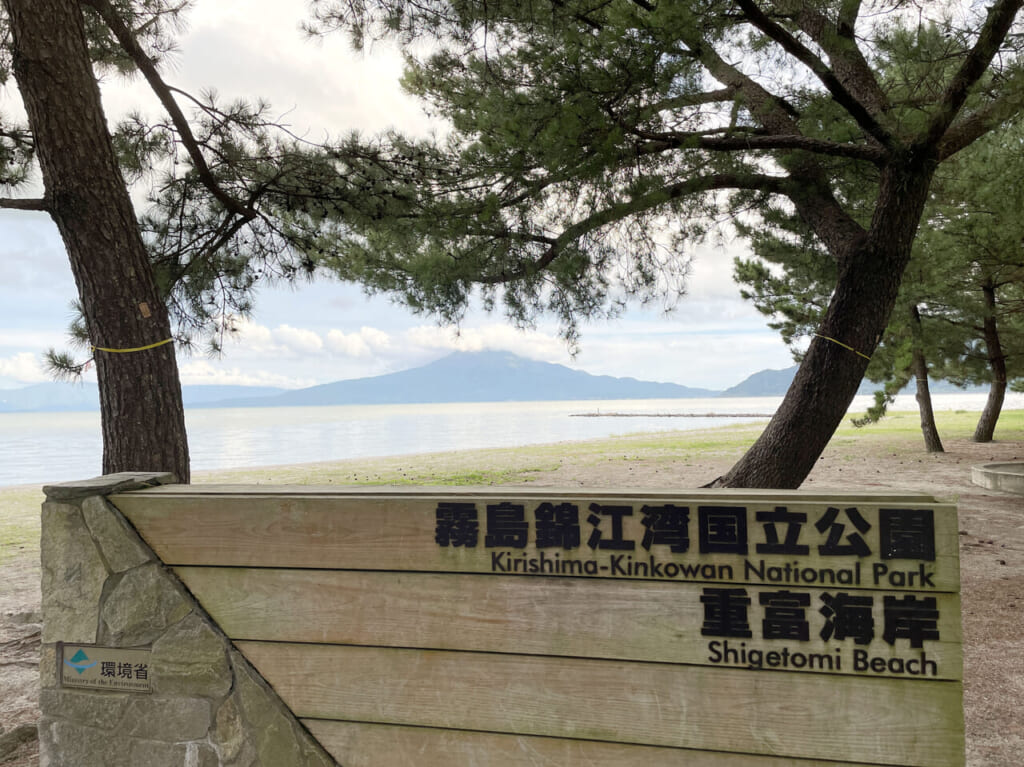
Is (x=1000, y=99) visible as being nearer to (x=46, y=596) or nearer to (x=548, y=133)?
(x=548, y=133)

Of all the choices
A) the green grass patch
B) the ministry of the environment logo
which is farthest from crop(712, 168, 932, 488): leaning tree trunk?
the green grass patch

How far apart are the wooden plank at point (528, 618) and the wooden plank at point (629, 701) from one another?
0.04 meters

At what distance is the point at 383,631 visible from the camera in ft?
6.27

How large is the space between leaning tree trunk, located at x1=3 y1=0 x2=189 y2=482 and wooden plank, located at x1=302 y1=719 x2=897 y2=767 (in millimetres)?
1933

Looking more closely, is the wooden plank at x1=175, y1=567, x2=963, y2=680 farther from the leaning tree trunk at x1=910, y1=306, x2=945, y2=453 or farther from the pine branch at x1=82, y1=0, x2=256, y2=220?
the leaning tree trunk at x1=910, y1=306, x2=945, y2=453

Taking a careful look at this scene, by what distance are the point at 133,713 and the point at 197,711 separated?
0.21 metres

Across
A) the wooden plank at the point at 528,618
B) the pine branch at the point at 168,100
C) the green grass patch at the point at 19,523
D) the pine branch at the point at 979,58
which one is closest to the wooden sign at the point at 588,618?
the wooden plank at the point at 528,618

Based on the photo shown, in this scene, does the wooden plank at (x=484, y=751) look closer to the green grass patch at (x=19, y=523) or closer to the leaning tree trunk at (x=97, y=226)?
the leaning tree trunk at (x=97, y=226)

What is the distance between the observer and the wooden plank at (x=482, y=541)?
1647mm

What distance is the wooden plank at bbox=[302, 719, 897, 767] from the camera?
171cm

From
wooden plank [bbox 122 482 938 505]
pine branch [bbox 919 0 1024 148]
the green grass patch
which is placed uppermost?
pine branch [bbox 919 0 1024 148]

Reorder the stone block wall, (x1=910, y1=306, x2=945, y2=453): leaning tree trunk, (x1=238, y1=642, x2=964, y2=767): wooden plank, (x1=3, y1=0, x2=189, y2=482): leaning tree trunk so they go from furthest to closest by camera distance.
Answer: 1. (x1=910, y1=306, x2=945, y2=453): leaning tree trunk
2. (x1=3, y1=0, x2=189, y2=482): leaning tree trunk
3. the stone block wall
4. (x1=238, y1=642, x2=964, y2=767): wooden plank

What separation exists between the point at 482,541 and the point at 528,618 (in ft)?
0.77

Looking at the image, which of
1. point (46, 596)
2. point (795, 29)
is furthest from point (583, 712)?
point (795, 29)
